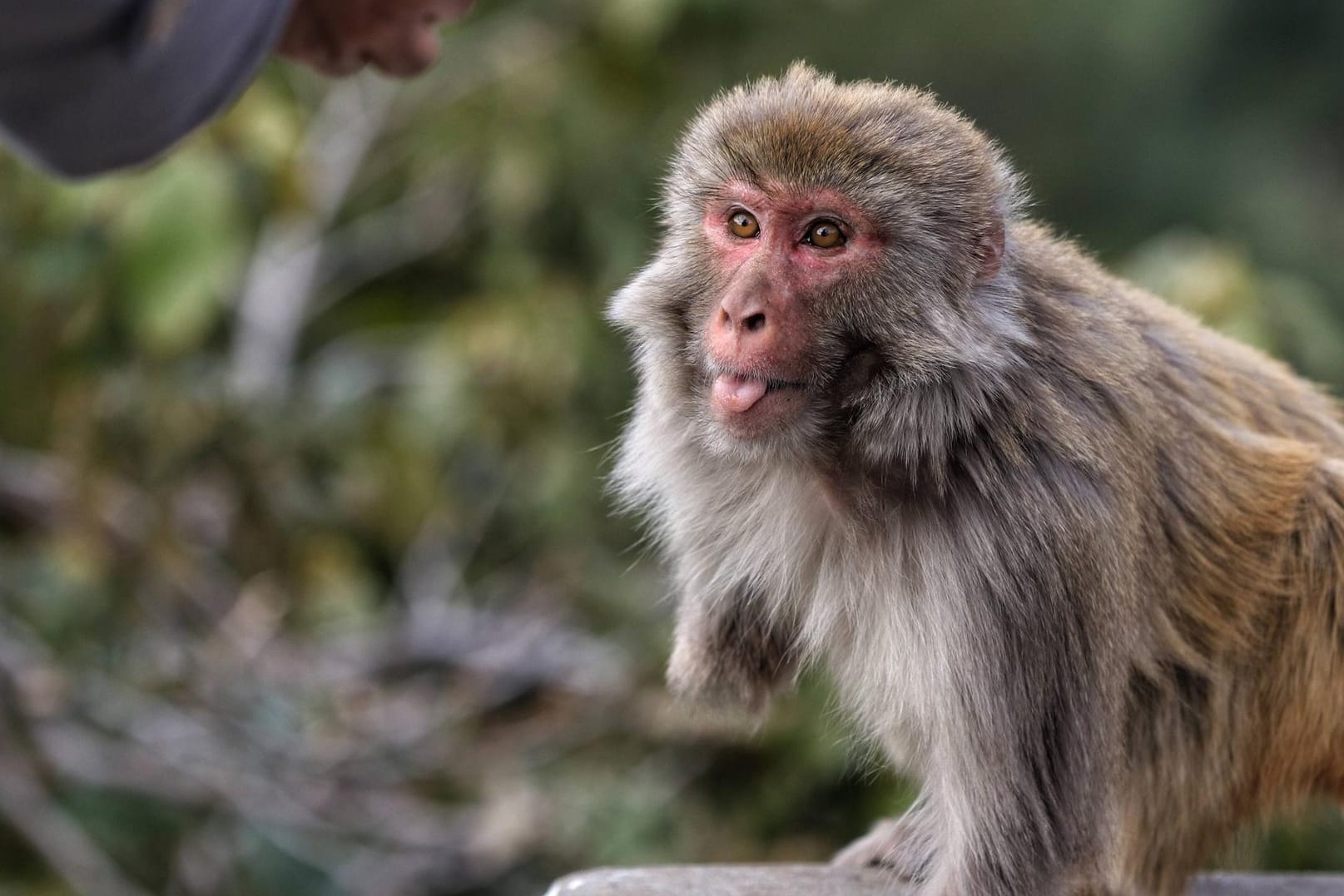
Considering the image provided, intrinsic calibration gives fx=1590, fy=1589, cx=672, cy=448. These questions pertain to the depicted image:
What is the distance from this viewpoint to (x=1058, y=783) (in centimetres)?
296

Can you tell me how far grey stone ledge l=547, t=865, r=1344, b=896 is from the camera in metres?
3.51

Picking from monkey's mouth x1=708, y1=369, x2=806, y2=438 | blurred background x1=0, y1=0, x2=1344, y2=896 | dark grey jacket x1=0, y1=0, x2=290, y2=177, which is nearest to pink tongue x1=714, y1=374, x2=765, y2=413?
monkey's mouth x1=708, y1=369, x2=806, y2=438

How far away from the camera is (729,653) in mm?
3555

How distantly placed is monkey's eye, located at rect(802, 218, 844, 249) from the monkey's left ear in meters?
0.26

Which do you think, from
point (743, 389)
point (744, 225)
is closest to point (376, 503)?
point (744, 225)

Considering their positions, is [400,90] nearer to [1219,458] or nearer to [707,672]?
[707,672]

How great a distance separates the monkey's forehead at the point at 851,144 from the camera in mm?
2898

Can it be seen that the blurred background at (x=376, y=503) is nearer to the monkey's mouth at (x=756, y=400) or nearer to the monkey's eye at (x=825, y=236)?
the monkey's eye at (x=825, y=236)

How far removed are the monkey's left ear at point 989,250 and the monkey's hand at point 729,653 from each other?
911 millimetres

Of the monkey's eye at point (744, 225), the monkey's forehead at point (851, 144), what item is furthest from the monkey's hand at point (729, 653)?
the monkey's forehead at point (851, 144)

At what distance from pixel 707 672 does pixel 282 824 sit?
292 centimetres

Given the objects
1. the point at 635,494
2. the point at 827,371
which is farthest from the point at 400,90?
the point at 827,371

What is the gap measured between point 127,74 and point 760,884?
2163 millimetres

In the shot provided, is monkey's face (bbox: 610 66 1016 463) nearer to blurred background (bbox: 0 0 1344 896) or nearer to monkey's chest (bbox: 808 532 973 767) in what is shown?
monkey's chest (bbox: 808 532 973 767)
